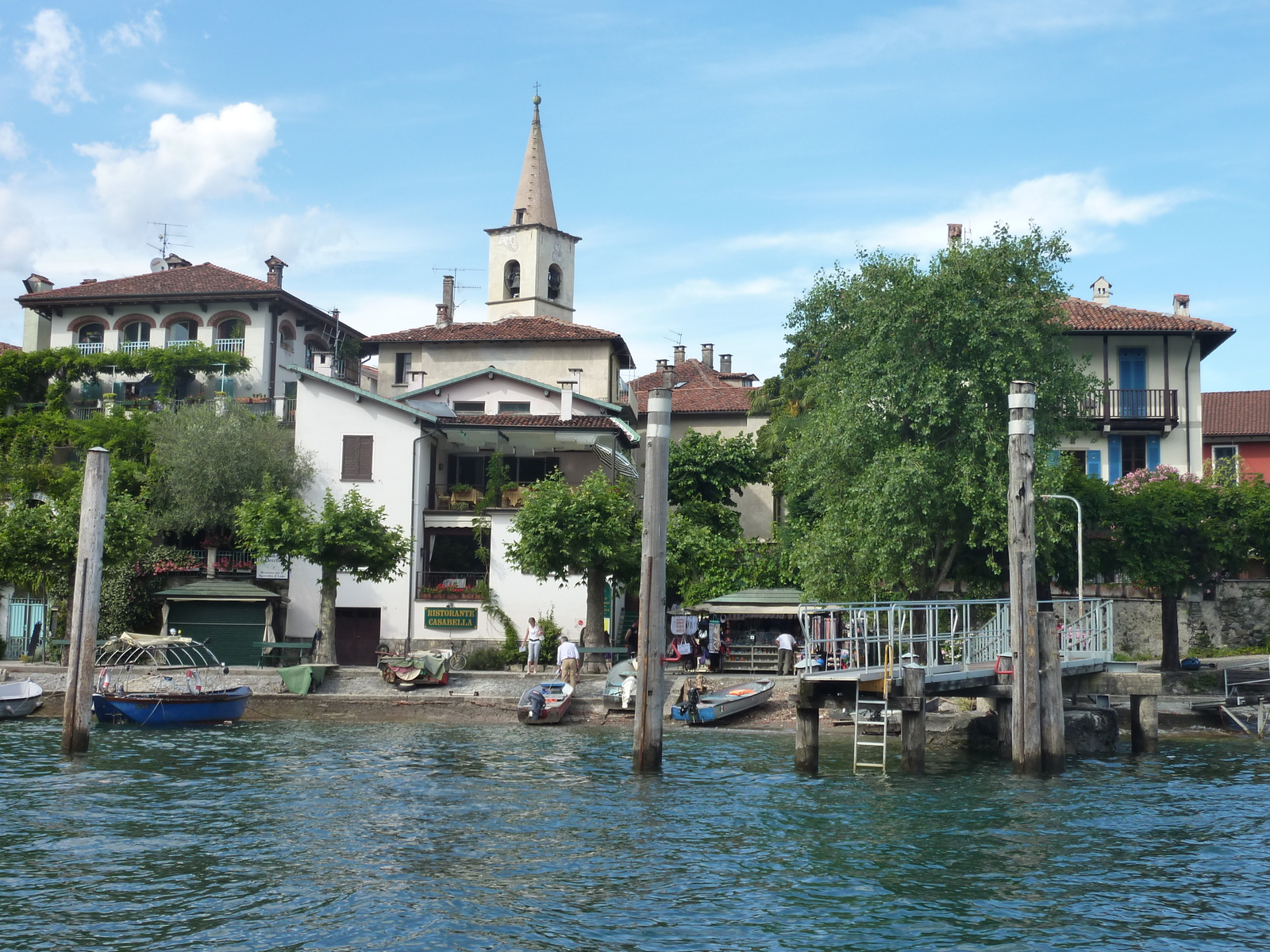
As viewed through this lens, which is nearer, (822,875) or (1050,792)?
(822,875)

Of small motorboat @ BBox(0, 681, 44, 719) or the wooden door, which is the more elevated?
the wooden door

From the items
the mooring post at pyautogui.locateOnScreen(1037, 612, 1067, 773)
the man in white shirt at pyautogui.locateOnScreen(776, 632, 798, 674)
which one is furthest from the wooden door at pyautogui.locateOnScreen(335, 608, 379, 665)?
the mooring post at pyautogui.locateOnScreen(1037, 612, 1067, 773)

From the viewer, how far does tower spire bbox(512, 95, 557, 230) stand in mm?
57531

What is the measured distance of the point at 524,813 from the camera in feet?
59.8

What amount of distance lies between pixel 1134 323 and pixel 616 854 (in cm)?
3280

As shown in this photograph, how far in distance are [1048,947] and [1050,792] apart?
8605 mm

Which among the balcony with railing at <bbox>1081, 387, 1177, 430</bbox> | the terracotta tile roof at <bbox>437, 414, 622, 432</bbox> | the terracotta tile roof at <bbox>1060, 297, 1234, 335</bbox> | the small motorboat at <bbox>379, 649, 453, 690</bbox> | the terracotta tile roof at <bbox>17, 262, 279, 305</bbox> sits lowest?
the small motorboat at <bbox>379, 649, 453, 690</bbox>

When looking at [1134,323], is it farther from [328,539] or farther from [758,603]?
[328,539]

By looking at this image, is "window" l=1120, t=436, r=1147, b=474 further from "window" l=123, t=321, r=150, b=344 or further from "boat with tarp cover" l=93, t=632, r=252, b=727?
"window" l=123, t=321, r=150, b=344

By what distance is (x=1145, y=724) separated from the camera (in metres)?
25.7

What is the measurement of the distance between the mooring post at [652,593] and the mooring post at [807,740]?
316 centimetres

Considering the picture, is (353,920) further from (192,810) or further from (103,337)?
(103,337)

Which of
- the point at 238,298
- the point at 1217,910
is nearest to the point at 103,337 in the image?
the point at 238,298

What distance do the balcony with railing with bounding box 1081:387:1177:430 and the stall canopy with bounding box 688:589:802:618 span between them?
1331cm
